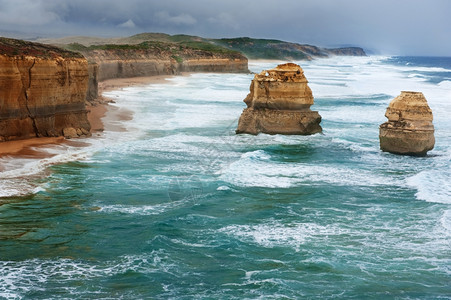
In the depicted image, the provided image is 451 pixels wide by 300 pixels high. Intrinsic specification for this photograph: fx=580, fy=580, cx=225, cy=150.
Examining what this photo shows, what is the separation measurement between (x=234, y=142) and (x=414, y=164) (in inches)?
322

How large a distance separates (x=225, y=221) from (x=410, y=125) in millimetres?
11350

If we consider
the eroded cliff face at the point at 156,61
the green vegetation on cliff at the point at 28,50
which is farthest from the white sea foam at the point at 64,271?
the eroded cliff face at the point at 156,61

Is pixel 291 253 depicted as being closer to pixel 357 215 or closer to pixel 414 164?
pixel 357 215

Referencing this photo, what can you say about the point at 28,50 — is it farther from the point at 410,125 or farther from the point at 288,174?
the point at 410,125

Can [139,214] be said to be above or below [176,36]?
below

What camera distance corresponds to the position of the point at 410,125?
23297mm

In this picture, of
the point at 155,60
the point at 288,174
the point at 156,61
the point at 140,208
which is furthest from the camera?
the point at 155,60

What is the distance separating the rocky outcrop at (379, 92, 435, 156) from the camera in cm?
2319

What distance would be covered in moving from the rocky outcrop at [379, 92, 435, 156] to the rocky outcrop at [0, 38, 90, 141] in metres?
13.6

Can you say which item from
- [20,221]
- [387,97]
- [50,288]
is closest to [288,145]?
A: [20,221]

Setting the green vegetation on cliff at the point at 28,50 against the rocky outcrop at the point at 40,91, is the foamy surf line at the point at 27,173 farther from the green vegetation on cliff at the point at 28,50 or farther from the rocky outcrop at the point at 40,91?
the green vegetation on cliff at the point at 28,50

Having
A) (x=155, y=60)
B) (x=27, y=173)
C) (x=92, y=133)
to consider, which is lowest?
(x=27, y=173)

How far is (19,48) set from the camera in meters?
24.4

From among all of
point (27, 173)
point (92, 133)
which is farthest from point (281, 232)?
point (92, 133)
